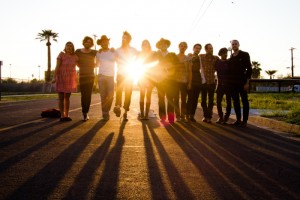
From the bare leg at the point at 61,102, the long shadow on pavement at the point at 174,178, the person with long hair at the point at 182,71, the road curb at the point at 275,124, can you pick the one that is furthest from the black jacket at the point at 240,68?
the bare leg at the point at 61,102

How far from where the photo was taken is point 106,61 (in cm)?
1048

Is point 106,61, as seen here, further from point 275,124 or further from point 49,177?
point 49,177

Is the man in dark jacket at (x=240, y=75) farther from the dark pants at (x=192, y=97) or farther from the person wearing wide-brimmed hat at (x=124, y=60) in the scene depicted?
the person wearing wide-brimmed hat at (x=124, y=60)

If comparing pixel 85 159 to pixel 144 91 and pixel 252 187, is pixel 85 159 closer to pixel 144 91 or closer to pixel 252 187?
pixel 252 187

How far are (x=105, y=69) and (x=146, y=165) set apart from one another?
5.98 meters

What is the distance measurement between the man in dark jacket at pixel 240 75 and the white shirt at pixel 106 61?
3.03 m

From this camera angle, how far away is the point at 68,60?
413 inches

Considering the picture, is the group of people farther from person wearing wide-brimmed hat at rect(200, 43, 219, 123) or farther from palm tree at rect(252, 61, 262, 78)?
palm tree at rect(252, 61, 262, 78)

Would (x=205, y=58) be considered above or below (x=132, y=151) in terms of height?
above

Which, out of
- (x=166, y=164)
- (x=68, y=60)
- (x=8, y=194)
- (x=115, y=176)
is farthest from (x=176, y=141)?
(x=68, y=60)

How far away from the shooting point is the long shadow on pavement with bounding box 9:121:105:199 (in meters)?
3.55

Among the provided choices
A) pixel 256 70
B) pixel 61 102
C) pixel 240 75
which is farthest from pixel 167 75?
pixel 256 70

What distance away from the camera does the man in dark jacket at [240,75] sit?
383 inches

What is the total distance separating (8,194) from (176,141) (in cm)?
379
